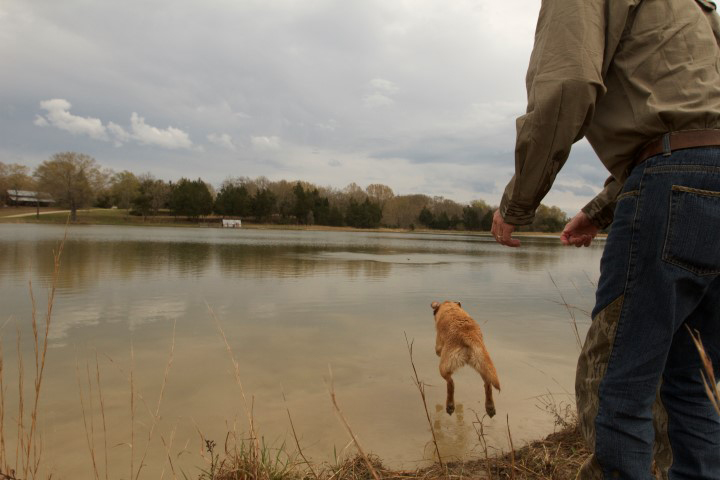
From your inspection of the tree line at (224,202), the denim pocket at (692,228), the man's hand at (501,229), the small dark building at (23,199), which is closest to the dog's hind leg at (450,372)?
the man's hand at (501,229)

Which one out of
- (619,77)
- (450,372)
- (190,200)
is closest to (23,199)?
(190,200)

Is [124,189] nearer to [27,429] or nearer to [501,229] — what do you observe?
[27,429]

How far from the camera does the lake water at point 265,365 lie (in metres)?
2.94

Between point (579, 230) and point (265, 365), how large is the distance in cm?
359

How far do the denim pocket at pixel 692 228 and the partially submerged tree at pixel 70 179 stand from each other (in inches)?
2603

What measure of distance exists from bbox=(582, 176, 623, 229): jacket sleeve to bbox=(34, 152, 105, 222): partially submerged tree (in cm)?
6564

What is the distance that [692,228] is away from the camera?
1151mm

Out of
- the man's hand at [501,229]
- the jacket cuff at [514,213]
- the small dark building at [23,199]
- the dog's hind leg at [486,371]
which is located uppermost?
the small dark building at [23,199]

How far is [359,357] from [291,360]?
0.81 metres

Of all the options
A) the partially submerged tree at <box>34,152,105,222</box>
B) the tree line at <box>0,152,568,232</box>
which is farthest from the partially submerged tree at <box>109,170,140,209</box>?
the partially submerged tree at <box>34,152,105,222</box>

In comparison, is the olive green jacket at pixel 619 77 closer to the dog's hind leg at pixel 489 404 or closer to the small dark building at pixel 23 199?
the dog's hind leg at pixel 489 404

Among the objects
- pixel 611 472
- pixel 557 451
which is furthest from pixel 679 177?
pixel 557 451

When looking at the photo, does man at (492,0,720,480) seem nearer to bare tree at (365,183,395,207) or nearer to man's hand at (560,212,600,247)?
man's hand at (560,212,600,247)

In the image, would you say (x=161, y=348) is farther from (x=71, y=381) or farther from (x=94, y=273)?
(x=94, y=273)
